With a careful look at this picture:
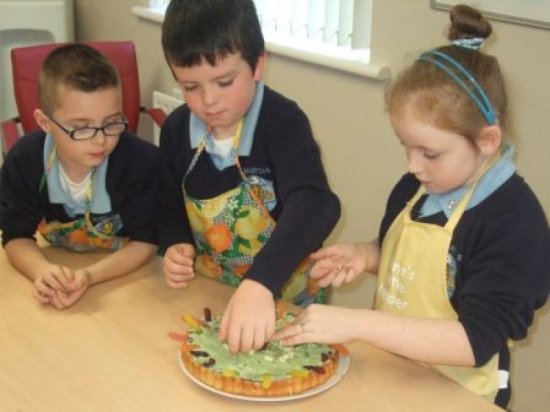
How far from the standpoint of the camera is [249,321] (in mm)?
1018

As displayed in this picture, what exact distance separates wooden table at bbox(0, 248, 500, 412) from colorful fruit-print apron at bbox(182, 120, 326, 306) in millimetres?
168

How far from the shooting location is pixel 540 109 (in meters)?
1.69

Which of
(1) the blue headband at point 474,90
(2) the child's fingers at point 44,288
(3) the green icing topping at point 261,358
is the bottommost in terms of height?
(2) the child's fingers at point 44,288

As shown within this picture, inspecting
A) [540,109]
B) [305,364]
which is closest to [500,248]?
[305,364]

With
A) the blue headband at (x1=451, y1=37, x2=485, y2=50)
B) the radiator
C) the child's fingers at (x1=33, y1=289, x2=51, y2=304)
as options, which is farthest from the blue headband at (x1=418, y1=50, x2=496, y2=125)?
the radiator

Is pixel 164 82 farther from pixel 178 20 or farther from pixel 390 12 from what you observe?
pixel 178 20

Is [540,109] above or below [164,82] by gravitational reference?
above

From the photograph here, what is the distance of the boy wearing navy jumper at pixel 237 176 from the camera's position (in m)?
1.12

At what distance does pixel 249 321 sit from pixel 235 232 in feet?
1.46

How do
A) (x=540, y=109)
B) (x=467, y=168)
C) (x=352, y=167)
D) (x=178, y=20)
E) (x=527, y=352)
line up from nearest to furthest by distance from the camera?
(x=467, y=168) → (x=178, y=20) → (x=540, y=109) → (x=527, y=352) → (x=352, y=167)

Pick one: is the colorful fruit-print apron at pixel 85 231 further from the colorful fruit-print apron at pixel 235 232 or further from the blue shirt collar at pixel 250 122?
the blue shirt collar at pixel 250 122

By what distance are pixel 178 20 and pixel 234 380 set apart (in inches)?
24.6

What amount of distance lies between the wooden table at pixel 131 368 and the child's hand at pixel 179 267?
0.03m

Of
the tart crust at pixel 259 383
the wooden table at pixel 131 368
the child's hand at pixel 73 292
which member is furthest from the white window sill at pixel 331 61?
the tart crust at pixel 259 383
